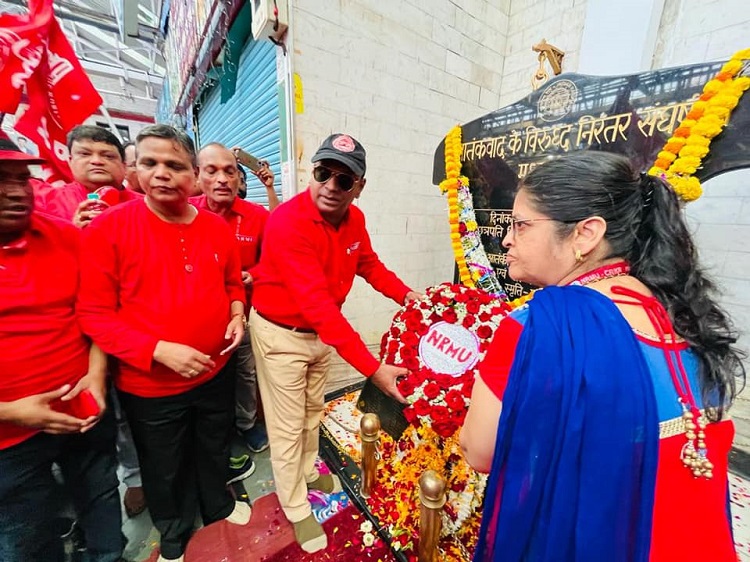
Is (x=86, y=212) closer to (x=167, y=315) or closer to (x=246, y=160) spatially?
(x=167, y=315)

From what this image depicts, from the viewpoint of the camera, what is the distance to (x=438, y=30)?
3.47 m

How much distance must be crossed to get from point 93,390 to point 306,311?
2.99ft

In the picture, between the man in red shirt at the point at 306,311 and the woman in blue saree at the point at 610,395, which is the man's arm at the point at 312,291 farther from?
the woman in blue saree at the point at 610,395

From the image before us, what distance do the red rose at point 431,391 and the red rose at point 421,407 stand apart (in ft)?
0.09

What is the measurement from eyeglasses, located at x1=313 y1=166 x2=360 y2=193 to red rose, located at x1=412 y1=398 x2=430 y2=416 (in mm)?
1066

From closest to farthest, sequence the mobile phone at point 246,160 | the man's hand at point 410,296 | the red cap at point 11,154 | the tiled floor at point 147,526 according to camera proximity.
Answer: the red cap at point 11,154 < the tiled floor at point 147,526 < the man's hand at point 410,296 < the mobile phone at point 246,160

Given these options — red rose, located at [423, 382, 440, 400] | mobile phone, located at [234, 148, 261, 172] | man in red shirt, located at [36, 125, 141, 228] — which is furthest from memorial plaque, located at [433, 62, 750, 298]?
man in red shirt, located at [36, 125, 141, 228]

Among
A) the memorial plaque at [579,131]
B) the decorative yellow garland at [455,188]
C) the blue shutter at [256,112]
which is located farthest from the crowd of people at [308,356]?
the blue shutter at [256,112]

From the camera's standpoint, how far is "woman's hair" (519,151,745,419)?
2.58 ft

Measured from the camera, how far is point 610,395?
2.22 ft

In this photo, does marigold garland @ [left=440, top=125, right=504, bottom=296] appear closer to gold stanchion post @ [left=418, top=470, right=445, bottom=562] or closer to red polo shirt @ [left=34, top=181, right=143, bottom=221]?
gold stanchion post @ [left=418, top=470, right=445, bottom=562]

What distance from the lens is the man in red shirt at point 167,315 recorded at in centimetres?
127

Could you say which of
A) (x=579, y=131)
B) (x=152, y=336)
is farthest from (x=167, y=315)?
(x=579, y=131)

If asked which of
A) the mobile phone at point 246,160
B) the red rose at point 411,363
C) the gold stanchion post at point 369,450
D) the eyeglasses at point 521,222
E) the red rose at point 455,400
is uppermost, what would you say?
the mobile phone at point 246,160
